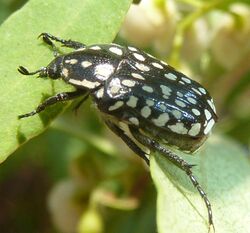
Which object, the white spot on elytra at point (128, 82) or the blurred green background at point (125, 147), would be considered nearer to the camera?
the white spot on elytra at point (128, 82)

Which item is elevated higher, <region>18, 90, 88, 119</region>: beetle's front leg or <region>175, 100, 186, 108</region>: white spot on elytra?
<region>175, 100, 186, 108</region>: white spot on elytra

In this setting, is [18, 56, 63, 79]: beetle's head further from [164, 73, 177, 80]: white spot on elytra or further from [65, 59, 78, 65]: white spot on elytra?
[164, 73, 177, 80]: white spot on elytra

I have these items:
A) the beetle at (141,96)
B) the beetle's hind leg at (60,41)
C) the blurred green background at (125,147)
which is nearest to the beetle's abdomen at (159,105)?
the beetle at (141,96)

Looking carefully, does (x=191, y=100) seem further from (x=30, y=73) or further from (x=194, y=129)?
(x=30, y=73)

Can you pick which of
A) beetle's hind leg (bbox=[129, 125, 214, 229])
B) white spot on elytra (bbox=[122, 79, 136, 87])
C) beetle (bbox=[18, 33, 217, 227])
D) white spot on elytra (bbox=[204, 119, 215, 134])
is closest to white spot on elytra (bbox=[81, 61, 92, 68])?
beetle (bbox=[18, 33, 217, 227])

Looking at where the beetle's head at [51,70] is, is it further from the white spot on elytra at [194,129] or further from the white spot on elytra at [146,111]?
the white spot on elytra at [194,129]

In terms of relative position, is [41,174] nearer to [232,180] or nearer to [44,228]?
[44,228]

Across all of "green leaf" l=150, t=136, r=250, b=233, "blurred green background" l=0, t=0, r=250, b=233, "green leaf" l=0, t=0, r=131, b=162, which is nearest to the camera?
"green leaf" l=150, t=136, r=250, b=233
